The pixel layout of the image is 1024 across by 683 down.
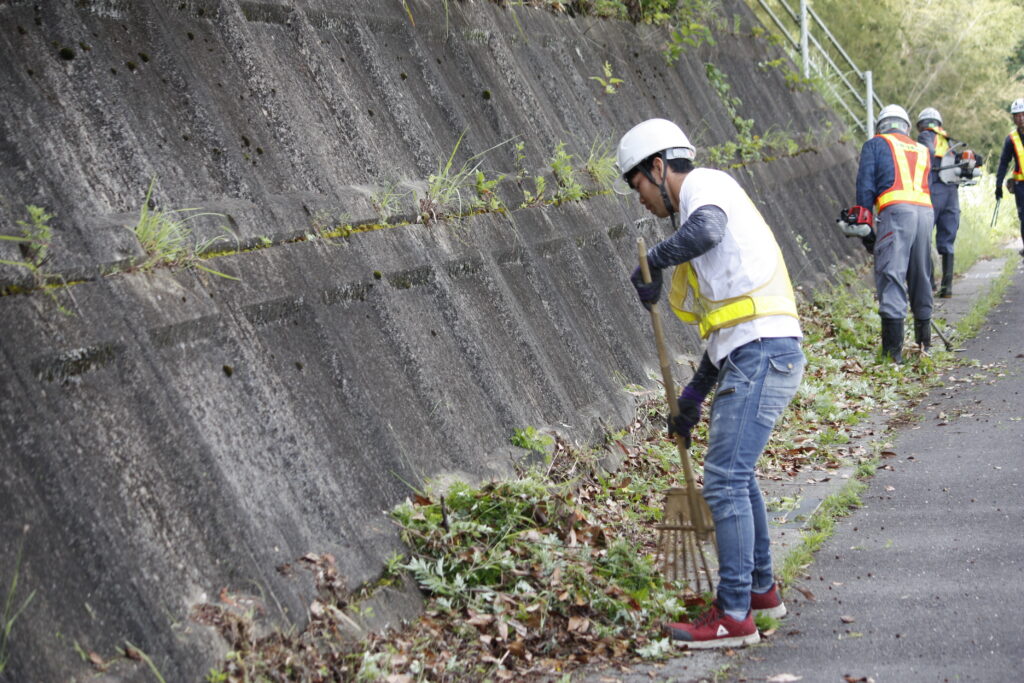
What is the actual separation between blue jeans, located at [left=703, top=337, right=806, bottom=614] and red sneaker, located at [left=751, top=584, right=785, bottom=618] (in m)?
0.22

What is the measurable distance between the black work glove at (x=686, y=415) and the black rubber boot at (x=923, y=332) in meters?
6.27

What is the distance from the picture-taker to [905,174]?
10.6m

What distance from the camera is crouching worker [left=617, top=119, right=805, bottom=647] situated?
477 centimetres

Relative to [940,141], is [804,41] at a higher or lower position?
higher

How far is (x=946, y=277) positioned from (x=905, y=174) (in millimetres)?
4771

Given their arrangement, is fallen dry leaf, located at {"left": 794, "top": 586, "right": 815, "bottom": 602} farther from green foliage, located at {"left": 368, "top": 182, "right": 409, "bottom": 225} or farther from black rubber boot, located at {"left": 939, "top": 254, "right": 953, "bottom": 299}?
black rubber boot, located at {"left": 939, "top": 254, "right": 953, "bottom": 299}

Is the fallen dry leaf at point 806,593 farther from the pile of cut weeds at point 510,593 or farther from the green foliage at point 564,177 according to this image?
the green foliage at point 564,177

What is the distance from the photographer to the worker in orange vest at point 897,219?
10.6m

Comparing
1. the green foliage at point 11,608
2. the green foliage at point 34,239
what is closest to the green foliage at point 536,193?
the green foliage at point 34,239

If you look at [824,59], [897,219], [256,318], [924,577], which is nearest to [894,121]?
[897,219]

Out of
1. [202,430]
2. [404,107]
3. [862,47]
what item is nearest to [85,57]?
[202,430]

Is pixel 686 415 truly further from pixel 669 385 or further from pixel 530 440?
pixel 530 440

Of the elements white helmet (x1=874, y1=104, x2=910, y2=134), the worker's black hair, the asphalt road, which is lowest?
the asphalt road

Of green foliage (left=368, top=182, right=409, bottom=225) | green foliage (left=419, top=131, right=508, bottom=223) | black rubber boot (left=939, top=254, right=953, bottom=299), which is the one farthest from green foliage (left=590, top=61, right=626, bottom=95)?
black rubber boot (left=939, top=254, right=953, bottom=299)
